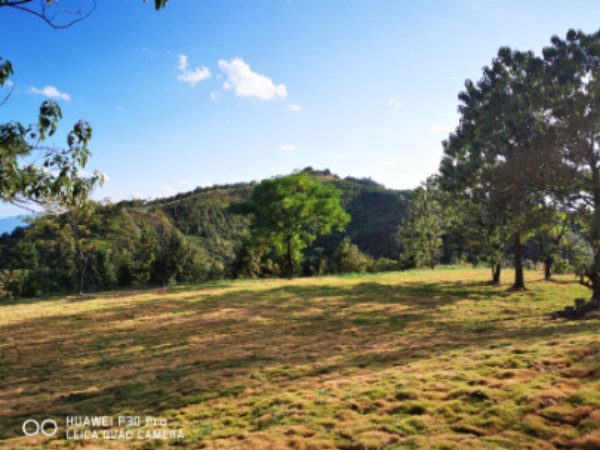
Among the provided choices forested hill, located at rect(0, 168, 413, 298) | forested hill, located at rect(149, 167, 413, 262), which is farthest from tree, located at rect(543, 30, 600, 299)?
forested hill, located at rect(149, 167, 413, 262)

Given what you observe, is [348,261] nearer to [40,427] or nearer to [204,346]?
[204,346]

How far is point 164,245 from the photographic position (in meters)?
42.1

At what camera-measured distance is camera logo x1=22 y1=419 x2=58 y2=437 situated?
6758mm

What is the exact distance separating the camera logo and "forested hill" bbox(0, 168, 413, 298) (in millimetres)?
24817

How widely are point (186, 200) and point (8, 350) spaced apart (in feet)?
333

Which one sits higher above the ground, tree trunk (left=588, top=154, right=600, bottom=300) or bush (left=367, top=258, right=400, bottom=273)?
tree trunk (left=588, top=154, right=600, bottom=300)

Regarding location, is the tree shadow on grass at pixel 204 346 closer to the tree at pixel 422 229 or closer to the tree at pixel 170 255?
the tree at pixel 170 255

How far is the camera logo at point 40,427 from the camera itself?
6.76m

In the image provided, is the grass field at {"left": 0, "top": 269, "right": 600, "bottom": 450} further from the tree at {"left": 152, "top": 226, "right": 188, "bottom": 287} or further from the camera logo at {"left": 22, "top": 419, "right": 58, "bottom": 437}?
the tree at {"left": 152, "top": 226, "right": 188, "bottom": 287}

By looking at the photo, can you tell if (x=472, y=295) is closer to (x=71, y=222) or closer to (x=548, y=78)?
(x=548, y=78)

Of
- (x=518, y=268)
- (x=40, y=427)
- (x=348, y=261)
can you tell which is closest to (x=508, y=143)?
(x=518, y=268)

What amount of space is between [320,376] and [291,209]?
25.1m

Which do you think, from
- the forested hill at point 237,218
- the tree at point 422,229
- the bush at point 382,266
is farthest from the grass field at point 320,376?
the forested hill at point 237,218

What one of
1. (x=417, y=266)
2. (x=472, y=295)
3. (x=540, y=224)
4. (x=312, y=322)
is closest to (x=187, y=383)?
(x=312, y=322)
